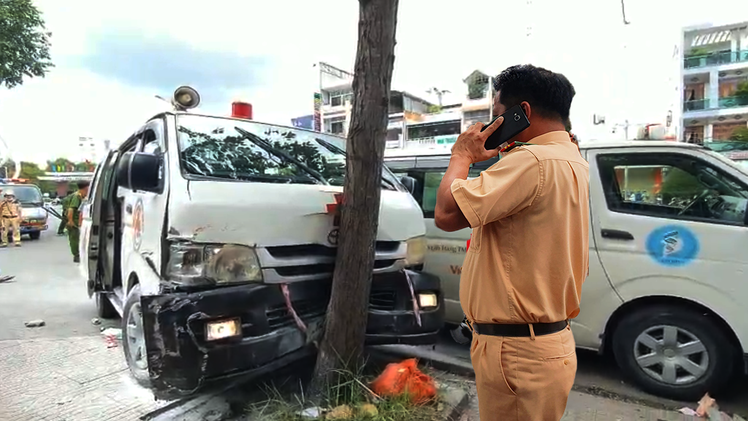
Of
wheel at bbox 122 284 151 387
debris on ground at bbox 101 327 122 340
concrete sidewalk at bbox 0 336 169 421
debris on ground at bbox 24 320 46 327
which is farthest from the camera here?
debris on ground at bbox 24 320 46 327

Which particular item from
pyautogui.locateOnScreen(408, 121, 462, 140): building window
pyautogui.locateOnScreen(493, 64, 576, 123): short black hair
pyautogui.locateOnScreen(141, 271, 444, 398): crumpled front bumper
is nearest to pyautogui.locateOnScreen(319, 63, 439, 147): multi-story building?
pyautogui.locateOnScreen(408, 121, 462, 140): building window

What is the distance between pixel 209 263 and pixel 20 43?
1352 cm

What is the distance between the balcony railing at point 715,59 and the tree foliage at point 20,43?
3019 centimetres

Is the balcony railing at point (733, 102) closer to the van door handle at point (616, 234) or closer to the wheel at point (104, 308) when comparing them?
the van door handle at point (616, 234)

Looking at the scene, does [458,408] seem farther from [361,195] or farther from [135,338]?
[135,338]

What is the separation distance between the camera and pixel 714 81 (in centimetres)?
2667

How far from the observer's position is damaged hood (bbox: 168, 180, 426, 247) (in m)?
2.50

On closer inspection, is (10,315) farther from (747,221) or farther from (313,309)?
(747,221)

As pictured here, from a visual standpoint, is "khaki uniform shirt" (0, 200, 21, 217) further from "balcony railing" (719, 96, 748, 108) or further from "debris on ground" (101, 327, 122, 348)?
"balcony railing" (719, 96, 748, 108)

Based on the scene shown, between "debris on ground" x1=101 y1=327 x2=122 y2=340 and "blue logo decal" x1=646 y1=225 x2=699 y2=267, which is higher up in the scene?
"blue logo decal" x1=646 y1=225 x2=699 y2=267

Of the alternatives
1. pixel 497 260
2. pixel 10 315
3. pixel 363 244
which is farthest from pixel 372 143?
pixel 10 315

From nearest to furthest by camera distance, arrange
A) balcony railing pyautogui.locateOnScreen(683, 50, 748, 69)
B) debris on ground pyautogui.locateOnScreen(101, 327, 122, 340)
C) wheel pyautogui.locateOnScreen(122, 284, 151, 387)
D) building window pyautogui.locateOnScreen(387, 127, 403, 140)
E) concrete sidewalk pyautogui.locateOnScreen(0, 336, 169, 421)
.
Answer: wheel pyautogui.locateOnScreen(122, 284, 151, 387)
concrete sidewalk pyautogui.locateOnScreen(0, 336, 169, 421)
debris on ground pyautogui.locateOnScreen(101, 327, 122, 340)
balcony railing pyautogui.locateOnScreen(683, 50, 748, 69)
building window pyautogui.locateOnScreen(387, 127, 403, 140)

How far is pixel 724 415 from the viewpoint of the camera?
307 cm

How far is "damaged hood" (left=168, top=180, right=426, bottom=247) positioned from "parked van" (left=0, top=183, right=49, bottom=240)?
14.4 metres
